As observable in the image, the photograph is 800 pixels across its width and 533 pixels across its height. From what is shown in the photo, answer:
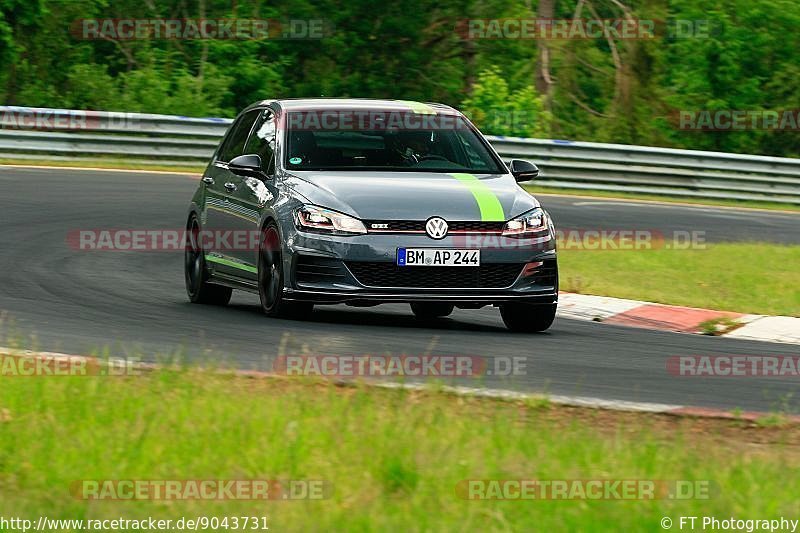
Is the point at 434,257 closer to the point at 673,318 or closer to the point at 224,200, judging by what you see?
the point at 224,200

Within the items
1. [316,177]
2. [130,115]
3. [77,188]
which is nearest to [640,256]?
[316,177]

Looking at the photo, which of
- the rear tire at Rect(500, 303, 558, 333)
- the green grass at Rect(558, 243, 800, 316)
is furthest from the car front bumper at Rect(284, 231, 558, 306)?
the green grass at Rect(558, 243, 800, 316)

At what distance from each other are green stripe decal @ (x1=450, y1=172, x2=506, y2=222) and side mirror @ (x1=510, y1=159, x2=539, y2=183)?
517mm

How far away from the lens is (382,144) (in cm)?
1190

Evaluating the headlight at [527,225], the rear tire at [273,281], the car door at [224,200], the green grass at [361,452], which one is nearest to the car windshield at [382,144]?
the rear tire at [273,281]

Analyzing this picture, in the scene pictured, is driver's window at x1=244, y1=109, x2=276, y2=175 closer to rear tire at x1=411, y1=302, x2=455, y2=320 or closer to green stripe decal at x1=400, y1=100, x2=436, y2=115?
green stripe decal at x1=400, y1=100, x2=436, y2=115

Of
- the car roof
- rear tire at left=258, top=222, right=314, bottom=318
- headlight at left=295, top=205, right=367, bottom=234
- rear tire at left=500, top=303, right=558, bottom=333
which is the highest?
the car roof

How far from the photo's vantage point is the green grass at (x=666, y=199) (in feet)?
89.1

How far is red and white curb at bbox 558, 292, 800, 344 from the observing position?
Answer: 40.1 ft

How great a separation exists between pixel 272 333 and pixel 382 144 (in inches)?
82.8

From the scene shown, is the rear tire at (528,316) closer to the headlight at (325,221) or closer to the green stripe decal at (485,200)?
the green stripe decal at (485,200)

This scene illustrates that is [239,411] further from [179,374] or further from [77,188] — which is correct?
[77,188]

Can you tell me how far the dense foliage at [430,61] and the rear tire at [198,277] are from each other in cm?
2163

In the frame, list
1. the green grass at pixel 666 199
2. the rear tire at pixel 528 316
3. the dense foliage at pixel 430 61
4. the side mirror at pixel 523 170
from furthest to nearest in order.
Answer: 1. the dense foliage at pixel 430 61
2. the green grass at pixel 666 199
3. the side mirror at pixel 523 170
4. the rear tire at pixel 528 316
